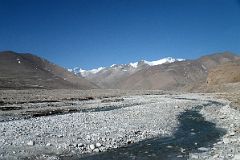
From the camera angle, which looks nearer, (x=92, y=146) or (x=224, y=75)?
(x=92, y=146)

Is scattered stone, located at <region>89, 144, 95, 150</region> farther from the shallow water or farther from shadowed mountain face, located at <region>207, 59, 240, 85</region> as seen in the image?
shadowed mountain face, located at <region>207, 59, 240, 85</region>

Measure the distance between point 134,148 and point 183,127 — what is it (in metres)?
11.0

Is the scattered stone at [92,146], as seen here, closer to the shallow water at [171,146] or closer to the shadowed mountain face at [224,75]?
the shallow water at [171,146]

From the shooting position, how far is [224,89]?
126m

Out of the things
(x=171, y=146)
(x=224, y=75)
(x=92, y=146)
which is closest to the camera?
(x=92, y=146)

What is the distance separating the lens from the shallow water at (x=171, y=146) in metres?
20.5

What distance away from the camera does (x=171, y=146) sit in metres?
23.6

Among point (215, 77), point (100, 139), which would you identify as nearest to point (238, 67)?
point (215, 77)

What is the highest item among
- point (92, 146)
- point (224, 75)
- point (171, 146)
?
point (224, 75)

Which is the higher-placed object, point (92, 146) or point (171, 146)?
point (92, 146)

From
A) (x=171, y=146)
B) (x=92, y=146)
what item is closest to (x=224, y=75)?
(x=171, y=146)

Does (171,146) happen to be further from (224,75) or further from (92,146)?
(224,75)

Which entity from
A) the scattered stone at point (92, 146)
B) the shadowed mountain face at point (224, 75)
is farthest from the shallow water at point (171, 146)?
the shadowed mountain face at point (224, 75)

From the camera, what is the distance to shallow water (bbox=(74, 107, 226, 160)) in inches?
806
